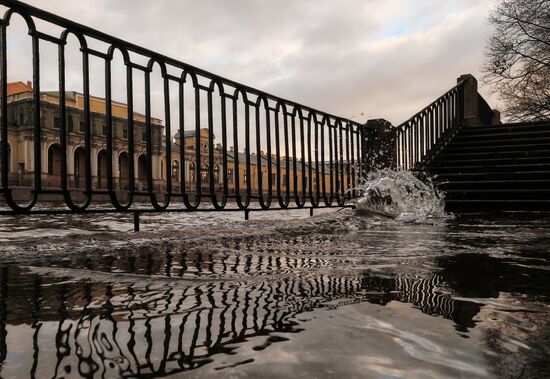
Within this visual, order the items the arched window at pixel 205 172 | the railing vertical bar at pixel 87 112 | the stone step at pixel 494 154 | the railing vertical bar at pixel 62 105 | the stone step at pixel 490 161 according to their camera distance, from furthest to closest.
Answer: the arched window at pixel 205 172 → the stone step at pixel 494 154 → the stone step at pixel 490 161 → the railing vertical bar at pixel 87 112 → the railing vertical bar at pixel 62 105

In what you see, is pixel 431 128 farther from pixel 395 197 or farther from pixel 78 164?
pixel 78 164

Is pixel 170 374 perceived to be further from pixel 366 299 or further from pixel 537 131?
pixel 537 131

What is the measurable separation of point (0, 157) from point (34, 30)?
35.7 inches

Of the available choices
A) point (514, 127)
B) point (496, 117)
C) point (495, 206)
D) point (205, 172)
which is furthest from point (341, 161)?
point (496, 117)

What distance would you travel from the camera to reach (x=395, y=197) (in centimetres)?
738

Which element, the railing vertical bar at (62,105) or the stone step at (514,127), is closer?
the railing vertical bar at (62,105)

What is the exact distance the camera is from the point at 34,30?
309 cm

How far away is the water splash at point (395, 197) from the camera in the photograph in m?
7.34

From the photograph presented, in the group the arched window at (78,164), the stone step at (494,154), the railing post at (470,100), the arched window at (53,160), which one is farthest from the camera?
the railing post at (470,100)

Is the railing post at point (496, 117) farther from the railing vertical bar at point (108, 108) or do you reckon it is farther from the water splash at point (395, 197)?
the railing vertical bar at point (108, 108)

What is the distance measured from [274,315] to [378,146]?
284 inches

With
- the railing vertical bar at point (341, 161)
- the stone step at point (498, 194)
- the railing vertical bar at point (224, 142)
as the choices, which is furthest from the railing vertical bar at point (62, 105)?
the stone step at point (498, 194)

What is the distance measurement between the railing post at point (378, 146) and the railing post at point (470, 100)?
929cm

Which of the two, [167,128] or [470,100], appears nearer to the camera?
[167,128]
